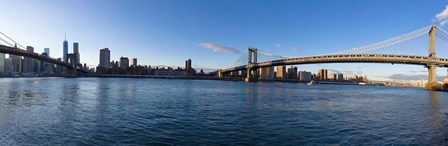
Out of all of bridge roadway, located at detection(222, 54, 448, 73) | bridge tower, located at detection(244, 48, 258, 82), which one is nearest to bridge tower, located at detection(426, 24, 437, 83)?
bridge roadway, located at detection(222, 54, 448, 73)

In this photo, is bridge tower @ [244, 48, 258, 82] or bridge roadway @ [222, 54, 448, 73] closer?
bridge roadway @ [222, 54, 448, 73]

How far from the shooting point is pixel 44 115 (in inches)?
669

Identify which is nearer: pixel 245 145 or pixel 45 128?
pixel 245 145

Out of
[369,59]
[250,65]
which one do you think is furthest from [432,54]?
[250,65]

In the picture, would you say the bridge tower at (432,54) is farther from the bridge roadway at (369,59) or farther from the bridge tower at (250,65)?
the bridge tower at (250,65)

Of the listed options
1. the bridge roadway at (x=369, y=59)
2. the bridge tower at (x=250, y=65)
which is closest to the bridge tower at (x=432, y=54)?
the bridge roadway at (x=369, y=59)

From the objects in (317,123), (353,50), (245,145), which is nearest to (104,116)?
(245,145)

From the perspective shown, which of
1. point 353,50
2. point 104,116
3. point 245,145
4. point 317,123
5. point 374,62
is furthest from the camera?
point 353,50

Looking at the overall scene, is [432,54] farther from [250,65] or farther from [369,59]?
[250,65]

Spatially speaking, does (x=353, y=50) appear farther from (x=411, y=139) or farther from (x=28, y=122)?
(x=28, y=122)

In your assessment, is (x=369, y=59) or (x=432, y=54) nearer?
(x=432, y=54)

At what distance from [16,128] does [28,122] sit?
1561mm

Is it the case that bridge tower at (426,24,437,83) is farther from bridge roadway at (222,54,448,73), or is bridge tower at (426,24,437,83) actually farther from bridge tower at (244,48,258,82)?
bridge tower at (244,48,258,82)

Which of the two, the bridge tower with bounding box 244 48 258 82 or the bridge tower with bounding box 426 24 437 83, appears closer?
the bridge tower with bounding box 426 24 437 83
